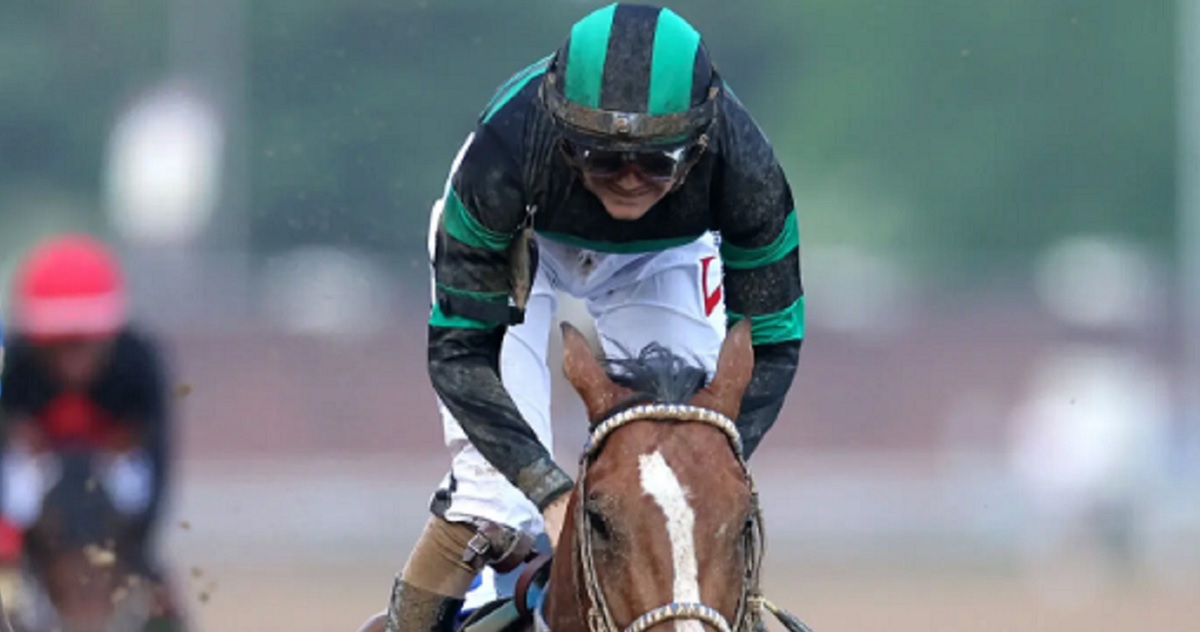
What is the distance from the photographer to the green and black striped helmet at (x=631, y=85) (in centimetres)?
464

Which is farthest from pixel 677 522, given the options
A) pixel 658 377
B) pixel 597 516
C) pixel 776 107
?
pixel 776 107

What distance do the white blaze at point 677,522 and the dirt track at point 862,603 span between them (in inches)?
405

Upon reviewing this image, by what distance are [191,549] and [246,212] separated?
779 centimetres

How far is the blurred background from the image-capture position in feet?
63.8

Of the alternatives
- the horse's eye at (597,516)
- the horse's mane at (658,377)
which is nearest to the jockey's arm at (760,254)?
the horse's mane at (658,377)

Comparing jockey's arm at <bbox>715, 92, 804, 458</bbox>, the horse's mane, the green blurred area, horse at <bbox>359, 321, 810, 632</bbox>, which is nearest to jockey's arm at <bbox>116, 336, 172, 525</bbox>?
jockey's arm at <bbox>715, 92, 804, 458</bbox>

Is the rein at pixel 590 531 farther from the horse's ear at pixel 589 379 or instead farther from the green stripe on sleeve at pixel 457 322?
the green stripe on sleeve at pixel 457 322

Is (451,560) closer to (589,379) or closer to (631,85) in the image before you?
(589,379)

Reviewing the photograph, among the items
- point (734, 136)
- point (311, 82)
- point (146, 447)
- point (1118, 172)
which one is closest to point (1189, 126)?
point (1118, 172)

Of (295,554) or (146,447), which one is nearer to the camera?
(146,447)

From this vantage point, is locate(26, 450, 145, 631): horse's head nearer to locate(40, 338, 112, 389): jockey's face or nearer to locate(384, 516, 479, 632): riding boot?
locate(40, 338, 112, 389): jockey's face

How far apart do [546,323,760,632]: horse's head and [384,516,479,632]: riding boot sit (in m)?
0.79

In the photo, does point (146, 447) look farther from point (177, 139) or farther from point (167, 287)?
point (177, 139)

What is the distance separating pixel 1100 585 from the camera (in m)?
18.5
